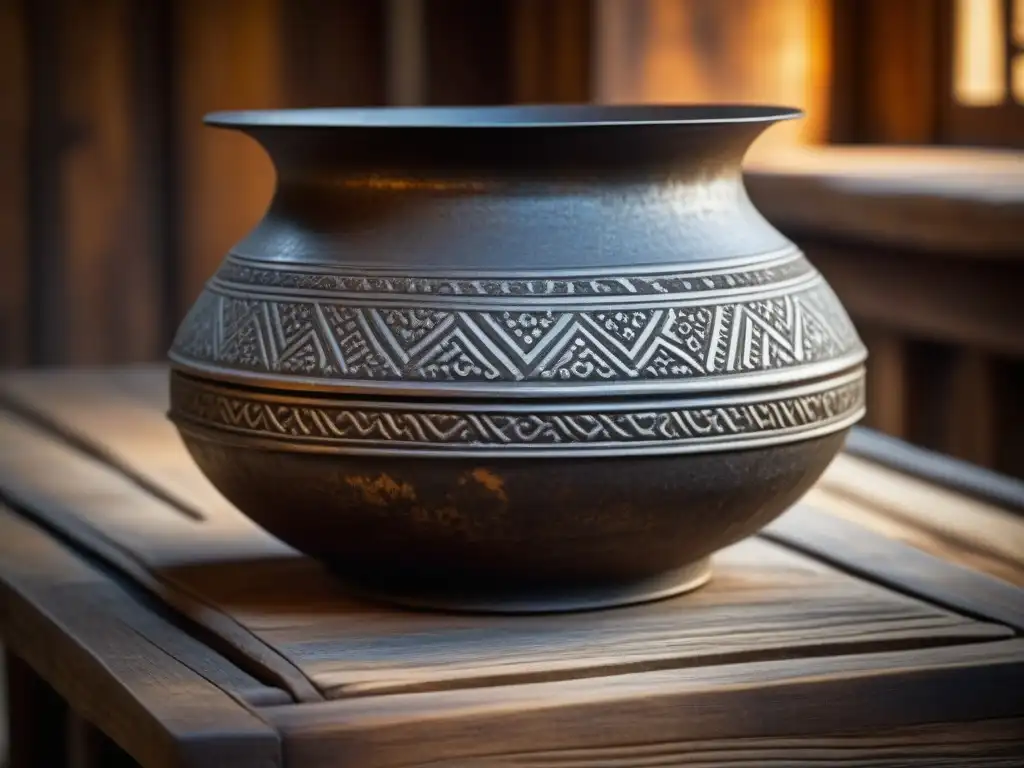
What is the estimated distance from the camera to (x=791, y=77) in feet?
6.49

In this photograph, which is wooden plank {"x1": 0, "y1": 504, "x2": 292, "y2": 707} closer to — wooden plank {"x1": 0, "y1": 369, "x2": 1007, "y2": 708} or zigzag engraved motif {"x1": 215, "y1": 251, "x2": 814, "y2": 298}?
wooden plank {"x1": 0, "y1": 369, "x2": 1007, "y2": 708}

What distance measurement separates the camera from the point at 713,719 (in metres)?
0.79

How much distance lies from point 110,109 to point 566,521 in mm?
1363

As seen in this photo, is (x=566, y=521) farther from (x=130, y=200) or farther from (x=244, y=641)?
(x=130, y=200)

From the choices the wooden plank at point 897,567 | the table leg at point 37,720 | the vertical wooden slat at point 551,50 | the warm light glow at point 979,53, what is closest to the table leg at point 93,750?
the table leg at point 37,720

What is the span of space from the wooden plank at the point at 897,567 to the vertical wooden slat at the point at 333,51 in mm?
1124


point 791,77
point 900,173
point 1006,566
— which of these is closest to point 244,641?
point 1006,566

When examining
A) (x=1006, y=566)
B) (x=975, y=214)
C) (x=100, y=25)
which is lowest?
(x=1006, y=566)

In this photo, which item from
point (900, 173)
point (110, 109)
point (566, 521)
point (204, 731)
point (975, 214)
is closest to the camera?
point (204, 731)

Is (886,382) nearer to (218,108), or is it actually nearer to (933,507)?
(933,507)

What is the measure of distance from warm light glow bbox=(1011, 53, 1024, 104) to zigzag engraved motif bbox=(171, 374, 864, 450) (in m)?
1.04

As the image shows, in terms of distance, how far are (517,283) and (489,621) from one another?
16 centimetres

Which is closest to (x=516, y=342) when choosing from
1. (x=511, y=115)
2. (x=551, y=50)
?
(x=511, y=115)

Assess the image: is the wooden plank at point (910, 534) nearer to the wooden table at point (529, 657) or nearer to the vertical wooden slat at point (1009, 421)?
the wooden table at point (529, 657)
